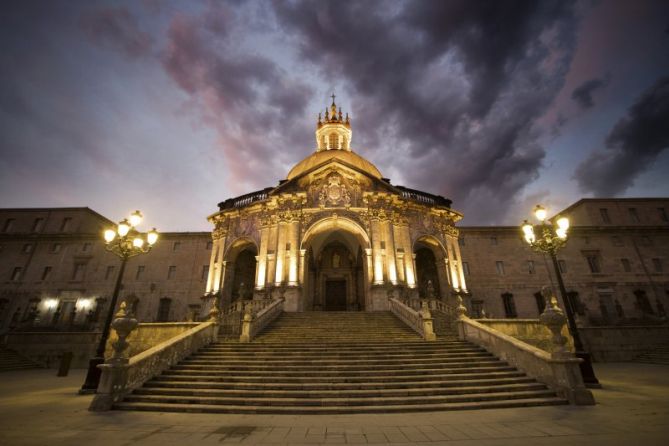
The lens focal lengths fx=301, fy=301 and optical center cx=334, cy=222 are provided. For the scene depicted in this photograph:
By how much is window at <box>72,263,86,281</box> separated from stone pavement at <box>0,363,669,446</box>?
29.7 m

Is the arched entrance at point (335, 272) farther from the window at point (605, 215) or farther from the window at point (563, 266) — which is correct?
the window at point (605, 215)

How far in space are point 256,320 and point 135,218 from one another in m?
6.74

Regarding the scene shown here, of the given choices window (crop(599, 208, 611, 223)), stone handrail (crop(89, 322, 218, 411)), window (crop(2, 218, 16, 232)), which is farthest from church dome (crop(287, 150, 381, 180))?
window (crop(2, 218, 16, 232))

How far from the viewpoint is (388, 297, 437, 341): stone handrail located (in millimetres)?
13203

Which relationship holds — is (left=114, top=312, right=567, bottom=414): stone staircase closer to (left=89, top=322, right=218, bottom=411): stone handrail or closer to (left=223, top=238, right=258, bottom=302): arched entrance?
(left=89, top=322, right=218, bottom=411): stone handrail

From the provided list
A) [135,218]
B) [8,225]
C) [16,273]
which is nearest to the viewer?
[135,218]

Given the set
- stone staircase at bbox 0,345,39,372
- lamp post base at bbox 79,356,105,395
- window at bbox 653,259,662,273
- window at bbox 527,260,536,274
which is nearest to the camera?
lamp post base at bbox 79,356,105,395

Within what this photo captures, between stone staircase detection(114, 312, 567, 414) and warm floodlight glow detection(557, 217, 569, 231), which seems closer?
stone staircase detection(114, 312, 567, 414)

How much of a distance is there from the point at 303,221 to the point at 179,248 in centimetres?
1674

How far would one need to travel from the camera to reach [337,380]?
8805mm

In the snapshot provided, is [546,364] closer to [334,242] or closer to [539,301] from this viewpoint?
[334,242]

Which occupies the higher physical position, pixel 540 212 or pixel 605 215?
pixel 605 215

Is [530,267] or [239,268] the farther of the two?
[530,267]

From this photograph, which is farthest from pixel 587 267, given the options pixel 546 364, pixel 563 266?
pixel 546 364
